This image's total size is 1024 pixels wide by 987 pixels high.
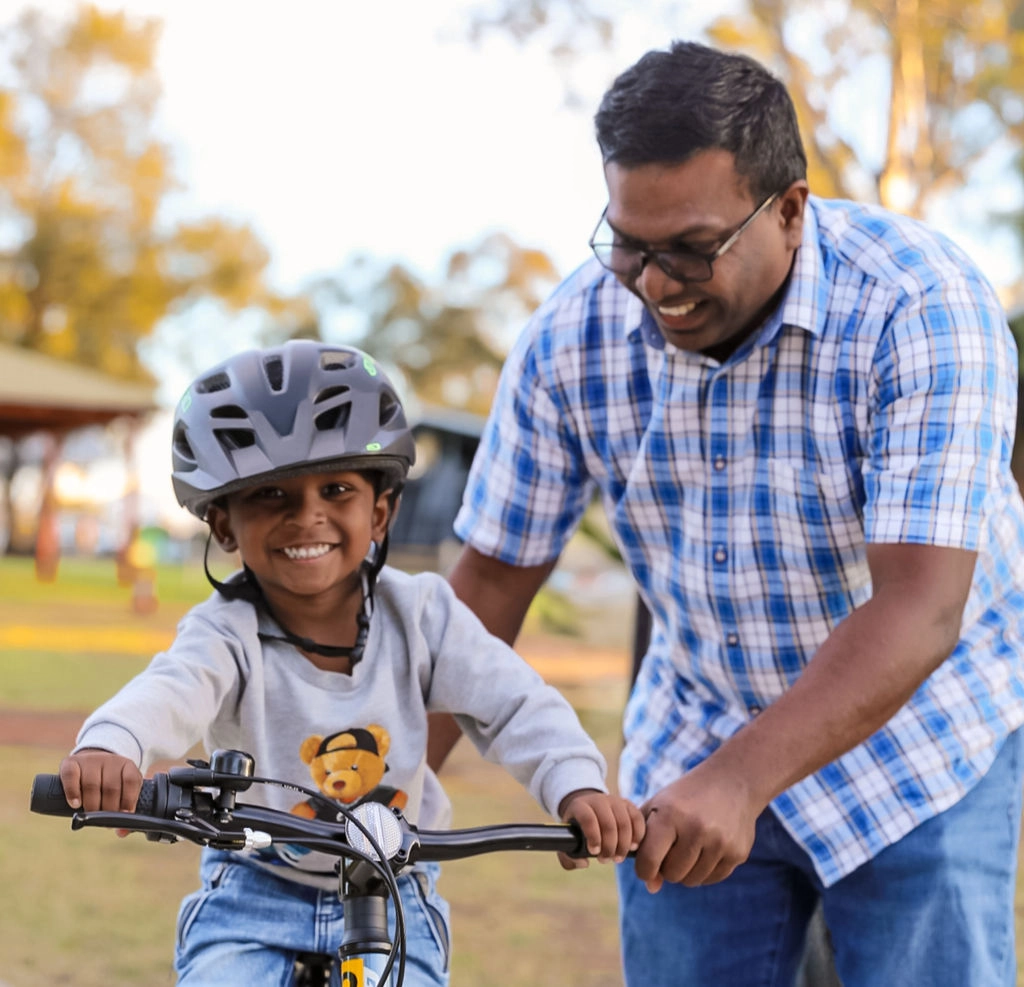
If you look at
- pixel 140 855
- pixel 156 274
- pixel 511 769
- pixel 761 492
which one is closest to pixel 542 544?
pixel 761 492

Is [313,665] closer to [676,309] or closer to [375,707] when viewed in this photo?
[375,707]

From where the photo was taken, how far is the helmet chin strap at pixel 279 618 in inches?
113

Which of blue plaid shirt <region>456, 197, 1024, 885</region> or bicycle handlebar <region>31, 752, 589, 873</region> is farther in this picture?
blue plaid shirt <region>456, 197, 1024, 885</region>

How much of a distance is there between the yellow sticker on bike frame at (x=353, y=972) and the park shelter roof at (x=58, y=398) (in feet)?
95.8

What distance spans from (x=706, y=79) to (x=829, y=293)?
497 mm

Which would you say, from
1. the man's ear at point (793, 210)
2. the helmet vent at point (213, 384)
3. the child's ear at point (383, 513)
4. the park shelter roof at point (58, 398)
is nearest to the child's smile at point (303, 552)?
the child's ear at point (383, 513)

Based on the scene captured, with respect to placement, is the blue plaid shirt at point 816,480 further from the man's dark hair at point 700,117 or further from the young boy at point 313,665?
the young boy at point 313,665

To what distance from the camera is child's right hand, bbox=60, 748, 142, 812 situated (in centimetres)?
214

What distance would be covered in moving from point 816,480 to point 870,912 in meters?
0.89

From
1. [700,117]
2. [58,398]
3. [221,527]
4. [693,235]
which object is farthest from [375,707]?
[58,398]

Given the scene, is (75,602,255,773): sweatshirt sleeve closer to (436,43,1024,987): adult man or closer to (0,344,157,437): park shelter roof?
(436,43,1024,987): adult man

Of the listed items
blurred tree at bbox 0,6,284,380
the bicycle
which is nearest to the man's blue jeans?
the bicycle

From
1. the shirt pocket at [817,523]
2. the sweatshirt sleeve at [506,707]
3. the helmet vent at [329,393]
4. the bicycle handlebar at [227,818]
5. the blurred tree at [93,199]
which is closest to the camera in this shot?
the bicycle handlebar at [227,818]

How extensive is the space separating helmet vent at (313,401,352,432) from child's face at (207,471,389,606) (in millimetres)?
90
